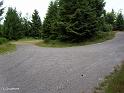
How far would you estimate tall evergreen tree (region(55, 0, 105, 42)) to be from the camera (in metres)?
36.1

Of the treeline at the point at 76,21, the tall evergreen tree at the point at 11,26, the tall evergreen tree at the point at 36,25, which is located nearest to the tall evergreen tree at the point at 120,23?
the tall evergreen tree at the point at 36,25

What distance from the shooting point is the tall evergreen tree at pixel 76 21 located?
36.1 m

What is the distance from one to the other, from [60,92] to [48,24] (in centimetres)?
4159

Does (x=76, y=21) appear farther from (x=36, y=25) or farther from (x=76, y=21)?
(x=36, y=25)

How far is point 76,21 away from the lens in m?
36.2

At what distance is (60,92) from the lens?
9.62 metres

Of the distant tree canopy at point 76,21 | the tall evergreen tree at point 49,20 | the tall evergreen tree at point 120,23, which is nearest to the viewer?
the distant tree canopy at point 76,21

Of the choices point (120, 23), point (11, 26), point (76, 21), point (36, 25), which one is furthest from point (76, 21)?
point (36, 25)

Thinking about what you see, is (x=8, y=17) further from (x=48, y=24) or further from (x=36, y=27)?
(x=48, y=24)

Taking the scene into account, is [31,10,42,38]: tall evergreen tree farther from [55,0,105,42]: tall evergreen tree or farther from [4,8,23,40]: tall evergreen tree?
[55,0,105,42]: tall evergreen tree

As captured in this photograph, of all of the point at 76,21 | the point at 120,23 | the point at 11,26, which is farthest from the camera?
the point at 120,23

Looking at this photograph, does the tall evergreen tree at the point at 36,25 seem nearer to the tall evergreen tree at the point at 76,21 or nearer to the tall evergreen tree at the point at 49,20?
the tall evergreen tree at the point at 49,20

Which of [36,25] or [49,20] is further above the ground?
[49,20]

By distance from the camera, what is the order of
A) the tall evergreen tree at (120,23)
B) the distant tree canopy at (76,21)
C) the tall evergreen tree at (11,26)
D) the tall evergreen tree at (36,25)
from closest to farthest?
1. the distant tree canopy at (76,21)
2. the tall evergreen tree at (11,26)
3. the tall evergreen tree at (120,23)
4. the tall evergreen tree at (36,25)
